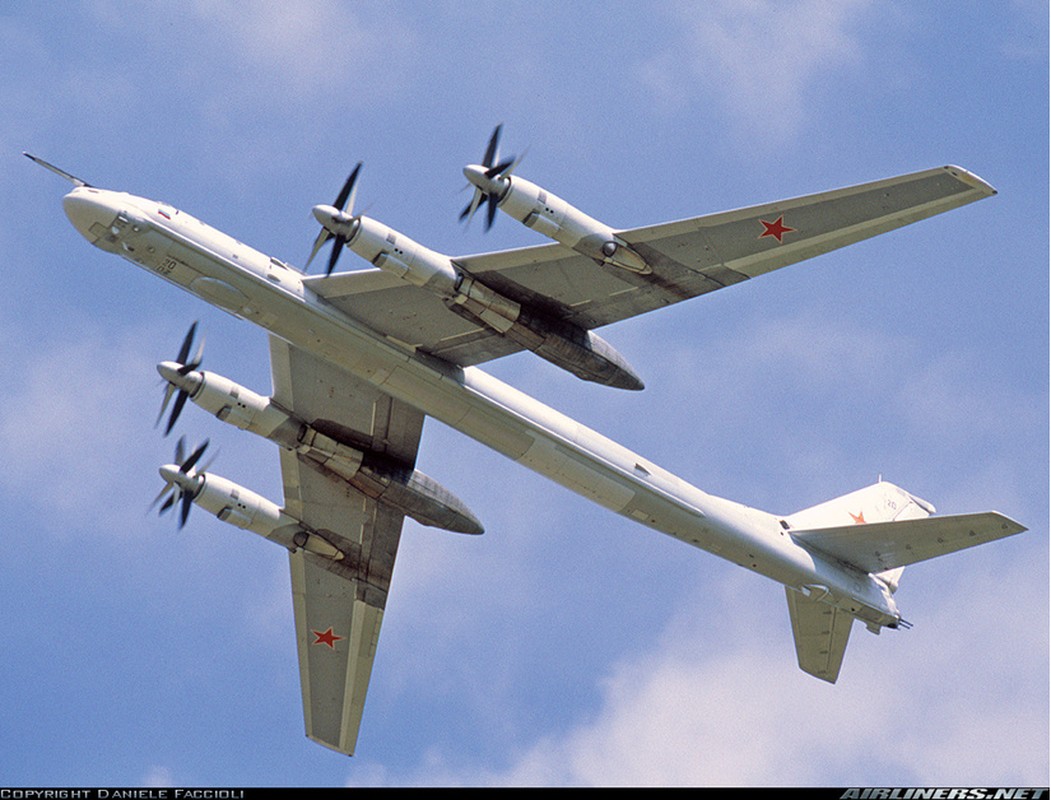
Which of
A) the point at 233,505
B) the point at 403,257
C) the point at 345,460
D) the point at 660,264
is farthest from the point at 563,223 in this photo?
the point at 233,505

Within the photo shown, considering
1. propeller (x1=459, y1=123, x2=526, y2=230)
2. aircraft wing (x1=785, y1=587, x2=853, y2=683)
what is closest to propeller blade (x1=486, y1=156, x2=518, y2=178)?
propeller (x1=459, y1=123, x2=526, y2=230)

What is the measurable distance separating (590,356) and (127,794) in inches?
561

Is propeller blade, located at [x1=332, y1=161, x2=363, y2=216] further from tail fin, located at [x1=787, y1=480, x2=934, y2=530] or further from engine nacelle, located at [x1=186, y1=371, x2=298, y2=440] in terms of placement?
tail fin, located at [x1=787, y1=480, x2=934, y2=530]

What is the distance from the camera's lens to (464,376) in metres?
34.5

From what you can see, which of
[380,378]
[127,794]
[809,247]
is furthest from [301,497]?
[809,247]

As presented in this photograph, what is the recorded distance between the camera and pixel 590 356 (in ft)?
110

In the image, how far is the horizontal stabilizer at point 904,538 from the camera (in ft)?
118

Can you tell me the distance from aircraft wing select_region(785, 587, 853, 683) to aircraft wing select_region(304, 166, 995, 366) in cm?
1110

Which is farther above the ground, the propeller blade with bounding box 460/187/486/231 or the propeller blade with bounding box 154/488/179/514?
the propeller blade with bounding box 460/187/486/231

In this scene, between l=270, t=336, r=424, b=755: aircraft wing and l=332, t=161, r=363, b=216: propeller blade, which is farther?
l=270, t=336, r=424, b=755: aircraft wing

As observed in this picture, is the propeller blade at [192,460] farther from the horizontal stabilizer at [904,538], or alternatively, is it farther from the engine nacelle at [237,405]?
the horizontal stabilizer at [904,538]

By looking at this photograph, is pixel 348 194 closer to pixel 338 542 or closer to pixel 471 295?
pixel 471 295

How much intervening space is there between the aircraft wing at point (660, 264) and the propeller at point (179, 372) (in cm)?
400

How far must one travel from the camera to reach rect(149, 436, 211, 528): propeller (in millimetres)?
37625
